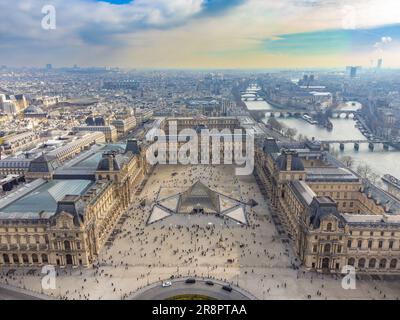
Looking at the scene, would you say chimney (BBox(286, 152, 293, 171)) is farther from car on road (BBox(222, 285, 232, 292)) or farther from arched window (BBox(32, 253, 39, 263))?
arched window (BBox(32, 253, 39, 263))

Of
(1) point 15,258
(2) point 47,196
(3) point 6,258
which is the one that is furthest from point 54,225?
(2) point 47,196

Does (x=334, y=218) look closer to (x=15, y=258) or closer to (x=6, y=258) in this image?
(x=15, y=258)

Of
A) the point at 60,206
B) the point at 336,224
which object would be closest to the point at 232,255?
the point at 336,224

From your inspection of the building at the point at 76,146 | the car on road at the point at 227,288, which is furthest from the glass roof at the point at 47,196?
the car on road at the point at 227,288

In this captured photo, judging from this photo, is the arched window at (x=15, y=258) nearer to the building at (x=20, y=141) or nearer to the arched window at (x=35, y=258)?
the arched window at (x=35, y=258)
